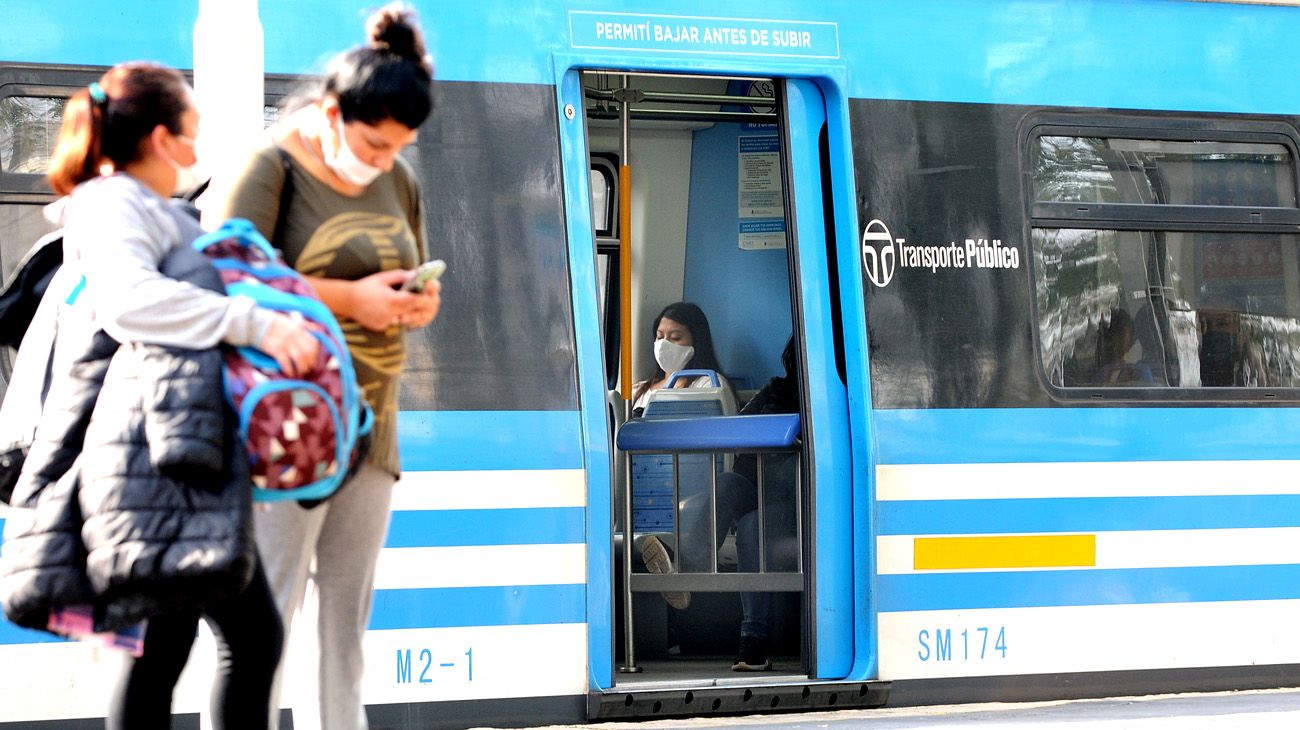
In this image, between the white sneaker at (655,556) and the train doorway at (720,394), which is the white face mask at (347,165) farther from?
the white sneaker at (655,556)

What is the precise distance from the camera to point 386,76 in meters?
3.25

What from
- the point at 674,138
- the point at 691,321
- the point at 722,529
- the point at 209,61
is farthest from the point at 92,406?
the point at 674,138

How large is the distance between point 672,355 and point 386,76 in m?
3.74

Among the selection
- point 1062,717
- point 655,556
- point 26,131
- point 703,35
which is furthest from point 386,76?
point 1062,717

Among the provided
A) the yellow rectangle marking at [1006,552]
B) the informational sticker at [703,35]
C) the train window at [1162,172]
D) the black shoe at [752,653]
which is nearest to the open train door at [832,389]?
the informational sticker at [703,35]

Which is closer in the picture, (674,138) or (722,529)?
(722,529)

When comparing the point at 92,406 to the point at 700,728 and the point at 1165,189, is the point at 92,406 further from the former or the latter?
the point at 1165,189

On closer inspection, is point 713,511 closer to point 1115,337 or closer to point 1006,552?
point 1006,552

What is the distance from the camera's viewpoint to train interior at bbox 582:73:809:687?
237 inches

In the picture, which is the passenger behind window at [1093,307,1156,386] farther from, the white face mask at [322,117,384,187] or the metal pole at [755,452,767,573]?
the white face mask at [322,117,384,187]

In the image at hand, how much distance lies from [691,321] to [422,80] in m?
3.75

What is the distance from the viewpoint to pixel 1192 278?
6152mm

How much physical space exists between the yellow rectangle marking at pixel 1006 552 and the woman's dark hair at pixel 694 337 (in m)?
1.53

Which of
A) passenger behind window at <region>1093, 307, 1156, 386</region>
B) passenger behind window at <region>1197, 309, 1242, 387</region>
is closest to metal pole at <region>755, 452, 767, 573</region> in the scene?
passenger behind window at <region>1093, 307, 1156, 386</region>
